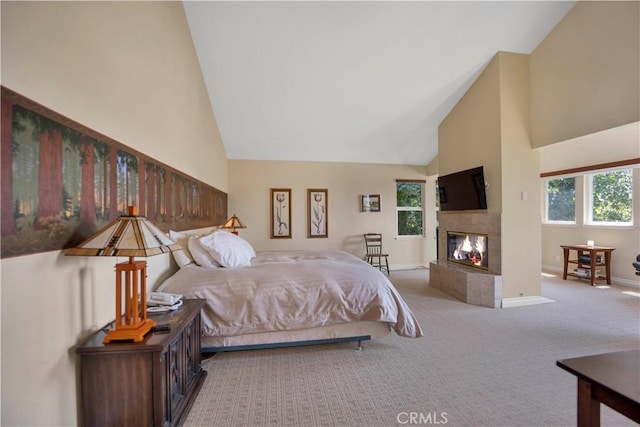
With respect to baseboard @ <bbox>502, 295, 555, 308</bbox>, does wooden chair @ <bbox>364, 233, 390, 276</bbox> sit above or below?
above

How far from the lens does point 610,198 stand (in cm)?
513

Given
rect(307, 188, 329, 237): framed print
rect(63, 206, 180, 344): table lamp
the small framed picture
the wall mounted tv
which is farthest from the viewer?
the small framed picture

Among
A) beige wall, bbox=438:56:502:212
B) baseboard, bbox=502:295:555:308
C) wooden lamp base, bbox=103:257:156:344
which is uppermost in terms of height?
beige wall, bbox=438:56:502:212

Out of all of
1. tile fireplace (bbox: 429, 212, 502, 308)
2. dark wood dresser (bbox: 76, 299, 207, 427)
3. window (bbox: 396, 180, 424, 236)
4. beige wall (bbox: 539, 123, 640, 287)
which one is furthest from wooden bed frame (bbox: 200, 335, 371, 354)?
window (bbox: 396, 180, 424, 236)

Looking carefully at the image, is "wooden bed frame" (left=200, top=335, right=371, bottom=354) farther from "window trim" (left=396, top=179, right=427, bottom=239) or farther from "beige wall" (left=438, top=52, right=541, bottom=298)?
"window trim" (left=396, top=179, right=427, bottom=239)

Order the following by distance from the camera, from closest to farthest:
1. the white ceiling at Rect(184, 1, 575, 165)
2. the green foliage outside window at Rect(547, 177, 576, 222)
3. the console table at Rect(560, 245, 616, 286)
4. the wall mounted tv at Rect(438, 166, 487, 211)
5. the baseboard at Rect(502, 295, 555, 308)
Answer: the white ceiling at Rect(184, 1, 575, 165), the baseboard at Rect(502, 295, 555, 308), the wall mounted tv at Rect(438, 166, 487, 211), the console table at Rect(560, 245, 616, 286), the green foliage outside window at Rect(547, 177, 576, 222)

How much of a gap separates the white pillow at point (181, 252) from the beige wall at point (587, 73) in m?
4.64


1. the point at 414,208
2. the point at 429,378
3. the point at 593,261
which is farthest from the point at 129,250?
the point at 593,261

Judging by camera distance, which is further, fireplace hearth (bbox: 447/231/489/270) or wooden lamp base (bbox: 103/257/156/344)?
fireplace hearth (bbox: 447/231/489/270)

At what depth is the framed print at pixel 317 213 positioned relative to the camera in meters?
5.96

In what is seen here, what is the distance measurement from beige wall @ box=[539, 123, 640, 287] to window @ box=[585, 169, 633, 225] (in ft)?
0.37

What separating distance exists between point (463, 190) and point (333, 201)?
8.66ft

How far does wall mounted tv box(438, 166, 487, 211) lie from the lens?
403 cm

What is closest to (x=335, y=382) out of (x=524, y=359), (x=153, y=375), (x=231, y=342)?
(x=231, y=342)
